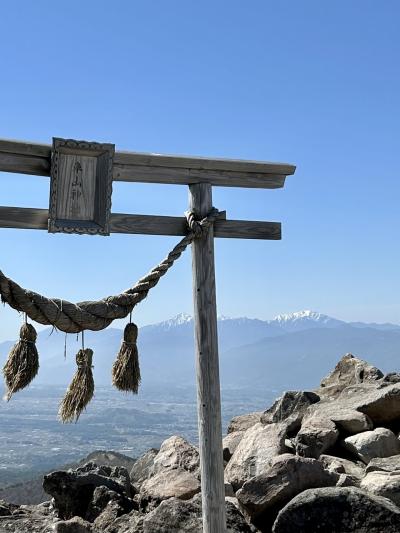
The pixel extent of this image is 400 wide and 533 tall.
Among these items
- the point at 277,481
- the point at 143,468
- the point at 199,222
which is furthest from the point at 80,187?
the point at 143,468

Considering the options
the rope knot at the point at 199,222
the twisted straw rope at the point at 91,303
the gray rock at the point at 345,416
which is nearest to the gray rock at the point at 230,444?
the gray rock at the point at 345,416

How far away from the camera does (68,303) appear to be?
709 cm

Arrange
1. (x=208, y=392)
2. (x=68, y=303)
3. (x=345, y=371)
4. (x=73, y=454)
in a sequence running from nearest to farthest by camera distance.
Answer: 1. (x=68, y=303)
2. (x=208, y=392)
3. (x=345, y=371)
4. (x=73, y=454)

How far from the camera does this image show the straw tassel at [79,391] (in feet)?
23.1

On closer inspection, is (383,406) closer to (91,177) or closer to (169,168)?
(169,168)

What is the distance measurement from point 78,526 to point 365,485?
3485 millimetres

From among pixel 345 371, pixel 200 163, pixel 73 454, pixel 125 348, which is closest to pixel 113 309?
pixel 125 348

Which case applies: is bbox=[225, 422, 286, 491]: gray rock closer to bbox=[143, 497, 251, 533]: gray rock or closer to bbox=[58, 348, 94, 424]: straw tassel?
bbox=[143, 497, 251, 533]: gray rock

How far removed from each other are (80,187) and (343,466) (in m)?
5.21

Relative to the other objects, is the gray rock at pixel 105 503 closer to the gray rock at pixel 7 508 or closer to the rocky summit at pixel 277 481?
the rocky summit at pixel 277 481

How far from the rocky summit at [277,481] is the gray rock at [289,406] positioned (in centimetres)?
2

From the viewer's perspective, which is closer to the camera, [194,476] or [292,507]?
[292,507]

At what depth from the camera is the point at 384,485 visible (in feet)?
27.8

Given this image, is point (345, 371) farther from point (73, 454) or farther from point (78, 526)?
point (73, 454)
